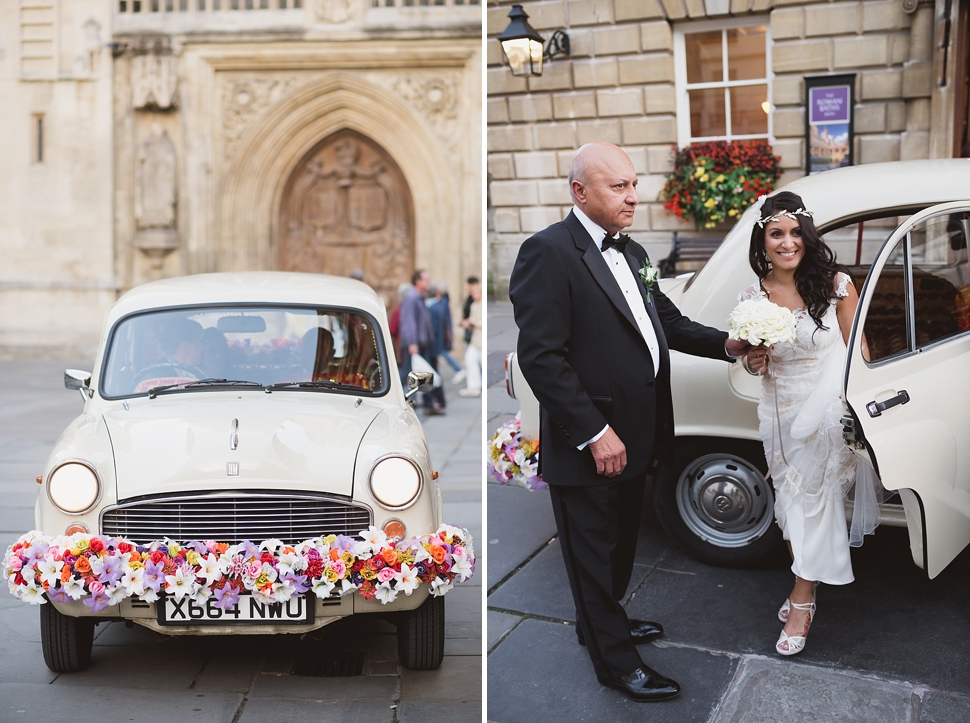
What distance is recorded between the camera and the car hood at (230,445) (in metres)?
3.82

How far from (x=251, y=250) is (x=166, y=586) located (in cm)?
1462

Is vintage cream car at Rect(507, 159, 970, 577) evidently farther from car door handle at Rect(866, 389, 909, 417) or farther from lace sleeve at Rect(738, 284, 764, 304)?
lace sleeve at Rect(738, 284, 764, 304)

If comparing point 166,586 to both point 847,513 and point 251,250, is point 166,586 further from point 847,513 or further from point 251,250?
point 251,250

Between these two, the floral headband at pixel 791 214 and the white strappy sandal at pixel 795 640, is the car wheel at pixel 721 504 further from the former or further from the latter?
the floral headband at pixel 791 214

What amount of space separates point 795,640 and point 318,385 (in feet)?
7.93

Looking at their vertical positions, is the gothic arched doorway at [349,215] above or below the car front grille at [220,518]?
above

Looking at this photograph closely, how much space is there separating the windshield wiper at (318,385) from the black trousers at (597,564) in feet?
4.99

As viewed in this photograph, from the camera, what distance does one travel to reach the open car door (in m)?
3.35

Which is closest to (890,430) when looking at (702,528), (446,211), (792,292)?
(792,292)

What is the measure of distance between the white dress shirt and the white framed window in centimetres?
998

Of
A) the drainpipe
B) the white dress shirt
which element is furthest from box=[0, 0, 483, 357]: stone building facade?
the white dress shirt

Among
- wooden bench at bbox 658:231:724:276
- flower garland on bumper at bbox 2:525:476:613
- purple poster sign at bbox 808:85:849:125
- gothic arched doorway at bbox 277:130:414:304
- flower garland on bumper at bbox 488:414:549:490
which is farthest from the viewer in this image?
gothic arched doorway at bbox 277:130:414:304

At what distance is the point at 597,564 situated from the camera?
3518 mm

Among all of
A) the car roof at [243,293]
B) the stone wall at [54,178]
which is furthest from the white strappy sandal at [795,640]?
the stone wall at [54,178]
